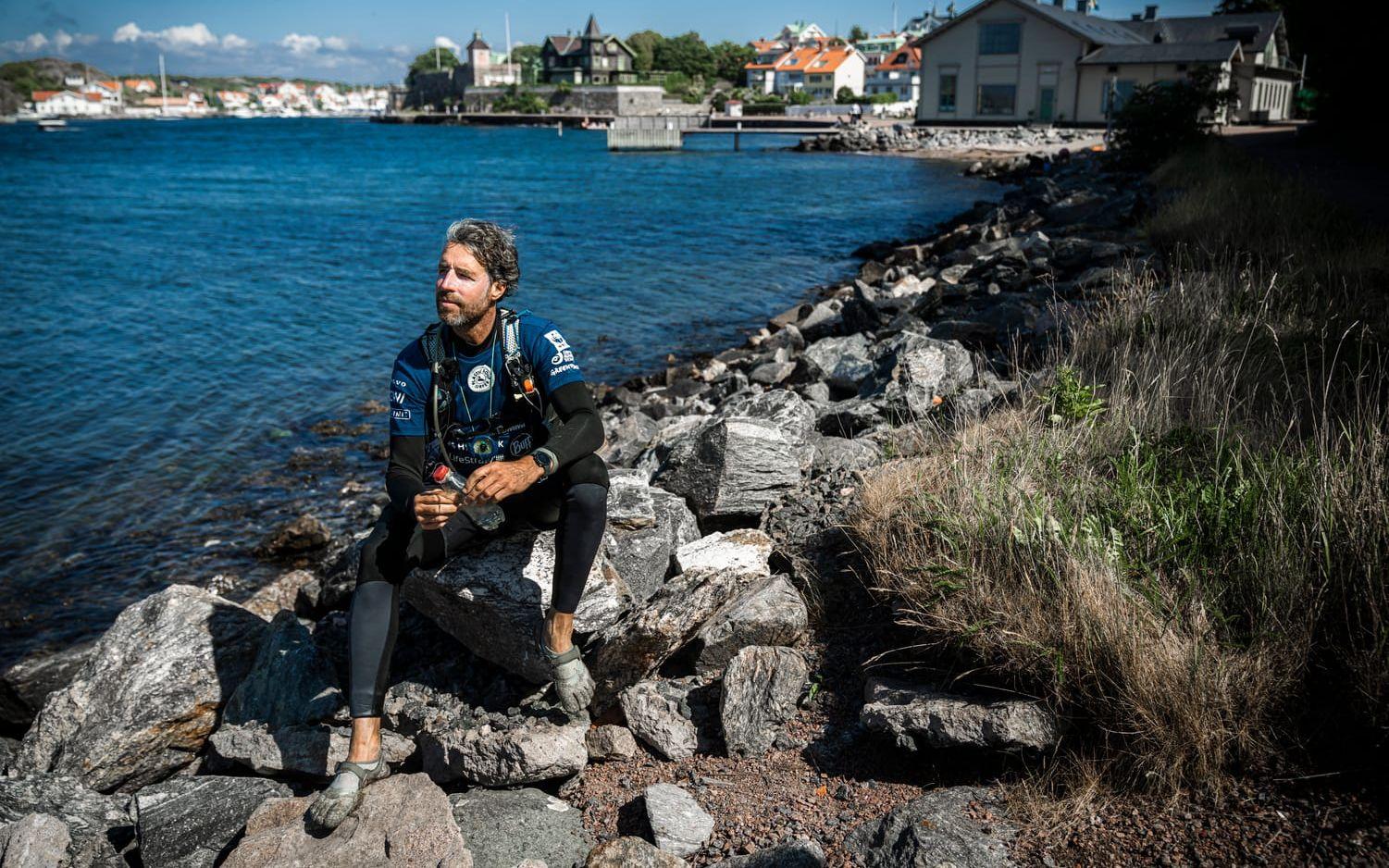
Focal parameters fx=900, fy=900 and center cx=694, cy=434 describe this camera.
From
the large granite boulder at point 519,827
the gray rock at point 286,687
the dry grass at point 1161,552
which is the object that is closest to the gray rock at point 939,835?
the dry grass at point 1161,552

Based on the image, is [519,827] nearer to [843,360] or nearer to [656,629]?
[656,629]

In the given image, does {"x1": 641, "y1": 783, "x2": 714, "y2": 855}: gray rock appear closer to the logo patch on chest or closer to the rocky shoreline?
the rocky shoreline

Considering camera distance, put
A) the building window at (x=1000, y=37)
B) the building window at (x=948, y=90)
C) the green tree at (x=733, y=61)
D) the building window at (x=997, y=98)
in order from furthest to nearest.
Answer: the green tree at (x=733, y=61) → the building window at (x=948, y=90) → the building window at (x=997, y=98) → the building window at (x=1000, y=37)

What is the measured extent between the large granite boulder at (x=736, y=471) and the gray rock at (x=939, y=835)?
2406 mm

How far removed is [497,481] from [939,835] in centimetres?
202

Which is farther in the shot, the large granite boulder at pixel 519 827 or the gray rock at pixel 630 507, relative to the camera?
the gray rock at pixel 630 507

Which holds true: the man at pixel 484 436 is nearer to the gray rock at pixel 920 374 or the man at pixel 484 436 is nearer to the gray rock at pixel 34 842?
the gray rock at pixel 34 842

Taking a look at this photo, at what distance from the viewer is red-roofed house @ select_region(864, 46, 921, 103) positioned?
111 m

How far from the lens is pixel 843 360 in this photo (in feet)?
33.0

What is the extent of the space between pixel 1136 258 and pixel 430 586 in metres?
9.75

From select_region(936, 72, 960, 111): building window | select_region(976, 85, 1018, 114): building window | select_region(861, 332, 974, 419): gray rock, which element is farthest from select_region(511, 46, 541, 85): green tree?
select_region(861, 332, 974, 419): gray rock

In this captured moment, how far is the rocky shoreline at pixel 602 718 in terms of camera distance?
3217 millimetres

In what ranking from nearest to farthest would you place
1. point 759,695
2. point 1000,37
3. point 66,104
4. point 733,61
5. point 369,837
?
point 369,837, point 759,695, point 1000,37, point 733,61, point 66,104

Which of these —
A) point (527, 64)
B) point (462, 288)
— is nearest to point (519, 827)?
point (462, 288)
